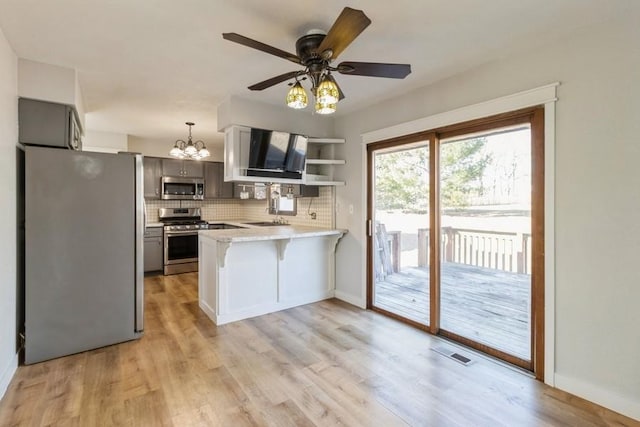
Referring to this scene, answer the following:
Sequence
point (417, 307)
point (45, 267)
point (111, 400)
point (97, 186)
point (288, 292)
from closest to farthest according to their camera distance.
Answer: point (111, 400) < point (45, 267) < point (97, 186) < point (417, 307) < point (288, 292)

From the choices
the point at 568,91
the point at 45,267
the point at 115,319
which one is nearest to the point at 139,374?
the point at 115,319

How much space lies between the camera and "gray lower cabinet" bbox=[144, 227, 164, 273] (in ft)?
17.8

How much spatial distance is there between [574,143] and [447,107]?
111cm

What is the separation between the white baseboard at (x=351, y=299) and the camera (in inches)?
154

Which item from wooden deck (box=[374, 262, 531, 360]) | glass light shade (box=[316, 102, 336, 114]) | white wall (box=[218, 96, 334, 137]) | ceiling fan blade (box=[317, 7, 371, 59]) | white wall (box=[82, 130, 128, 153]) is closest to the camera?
ceiling fan blade (box=[317, 7, 371, 59])

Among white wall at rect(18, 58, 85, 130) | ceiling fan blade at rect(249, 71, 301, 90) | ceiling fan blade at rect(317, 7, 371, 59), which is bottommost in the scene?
ceiling fan blade at rect(249, 71, 301, 90)

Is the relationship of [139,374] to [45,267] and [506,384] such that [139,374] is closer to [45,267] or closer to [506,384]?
[45,267]

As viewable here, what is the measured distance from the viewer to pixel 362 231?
3.94 metres

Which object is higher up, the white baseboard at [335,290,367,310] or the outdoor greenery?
the outdoor greenery

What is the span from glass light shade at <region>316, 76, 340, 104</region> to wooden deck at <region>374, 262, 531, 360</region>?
2.10 m

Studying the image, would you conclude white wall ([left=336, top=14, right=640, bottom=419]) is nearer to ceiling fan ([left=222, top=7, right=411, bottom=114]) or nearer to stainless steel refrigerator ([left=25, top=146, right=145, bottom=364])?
ceiling fan ([left=222, top=7, right=411, bottom=114])

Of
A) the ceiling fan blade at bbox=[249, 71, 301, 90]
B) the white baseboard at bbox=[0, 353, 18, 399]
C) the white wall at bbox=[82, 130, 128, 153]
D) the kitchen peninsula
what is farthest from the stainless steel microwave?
the ceiling fan blade at bbox=[249, 71, 301, 90]

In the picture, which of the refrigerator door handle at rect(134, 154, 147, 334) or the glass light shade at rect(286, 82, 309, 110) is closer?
the glass light shade at rect(286, 82, 309, 110)

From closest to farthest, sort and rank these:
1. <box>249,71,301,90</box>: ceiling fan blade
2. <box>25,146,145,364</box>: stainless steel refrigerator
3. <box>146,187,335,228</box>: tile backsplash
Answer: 1. <box>249,71,301,90</box>: ceiling fan blade
2. <box>25,146,145,364</box>: stainless steel refrigerator
3. <box>146,187,335,228</box>: tile backsplash
